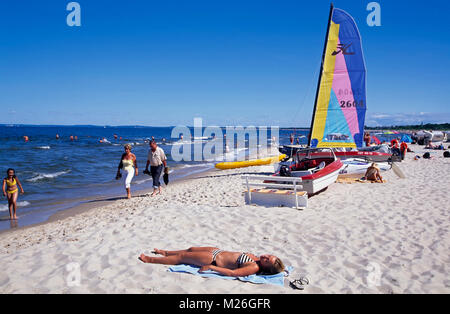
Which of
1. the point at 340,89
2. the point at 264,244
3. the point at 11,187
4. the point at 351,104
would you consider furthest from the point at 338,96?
the point at 11,187

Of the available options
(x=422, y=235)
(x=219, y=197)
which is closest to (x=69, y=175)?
(x=219, y=197)

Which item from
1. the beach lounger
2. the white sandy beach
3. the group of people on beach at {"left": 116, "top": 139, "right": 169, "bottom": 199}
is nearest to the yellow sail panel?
the white sandy beach

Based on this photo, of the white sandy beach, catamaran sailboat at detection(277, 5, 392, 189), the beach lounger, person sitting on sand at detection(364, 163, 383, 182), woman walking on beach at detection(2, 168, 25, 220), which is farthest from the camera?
person sitting on sand at detection(364, 163, 383, 182)

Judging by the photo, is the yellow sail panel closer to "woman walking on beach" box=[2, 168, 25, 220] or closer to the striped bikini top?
the striped bikini top

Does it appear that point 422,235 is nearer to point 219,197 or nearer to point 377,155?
point 219,197

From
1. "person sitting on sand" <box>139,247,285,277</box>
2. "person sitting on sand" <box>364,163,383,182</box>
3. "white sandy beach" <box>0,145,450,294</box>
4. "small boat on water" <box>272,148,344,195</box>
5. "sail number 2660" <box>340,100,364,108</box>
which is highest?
"sail number 2660" <box>340,100,364,108</box>

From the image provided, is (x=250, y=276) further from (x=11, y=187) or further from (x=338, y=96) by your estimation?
(x=338, y=96)

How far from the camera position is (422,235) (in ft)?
19.1

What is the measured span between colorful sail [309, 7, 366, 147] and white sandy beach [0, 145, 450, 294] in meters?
3.85

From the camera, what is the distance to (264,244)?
557cm

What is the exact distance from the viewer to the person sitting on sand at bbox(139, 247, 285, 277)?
13.6 feet

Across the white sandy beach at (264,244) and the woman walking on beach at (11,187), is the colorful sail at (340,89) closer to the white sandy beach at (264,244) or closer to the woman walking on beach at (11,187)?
the white sandy beach at (264,244)

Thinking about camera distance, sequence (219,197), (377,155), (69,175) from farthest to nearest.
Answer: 1. (69,175)
2. (377,155)
3. (219,197)
